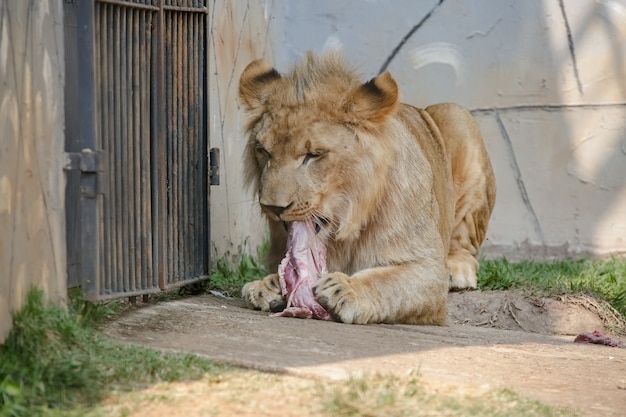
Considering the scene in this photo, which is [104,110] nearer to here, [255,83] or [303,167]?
[303,167]

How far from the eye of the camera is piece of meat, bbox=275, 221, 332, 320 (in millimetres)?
4809

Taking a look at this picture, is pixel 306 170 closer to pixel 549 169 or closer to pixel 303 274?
pixel 303 274

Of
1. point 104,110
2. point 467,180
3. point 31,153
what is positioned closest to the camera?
point 31,153

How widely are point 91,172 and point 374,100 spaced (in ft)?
4.88

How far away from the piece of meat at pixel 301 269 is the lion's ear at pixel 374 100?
1.80ft

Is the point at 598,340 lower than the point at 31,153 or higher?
lower

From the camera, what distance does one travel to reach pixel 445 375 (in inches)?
145

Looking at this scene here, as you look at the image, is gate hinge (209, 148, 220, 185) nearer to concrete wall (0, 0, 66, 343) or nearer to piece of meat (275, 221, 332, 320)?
piece of meat (275, 221, 332, 320)

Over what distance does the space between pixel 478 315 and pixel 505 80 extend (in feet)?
7.06

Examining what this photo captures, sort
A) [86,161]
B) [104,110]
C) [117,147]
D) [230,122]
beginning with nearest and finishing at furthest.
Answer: [86,161] < [104,110] < [117,147] < [230,122]

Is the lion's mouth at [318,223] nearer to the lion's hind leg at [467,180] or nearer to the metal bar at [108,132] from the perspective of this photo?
the metal bar at [108,132]

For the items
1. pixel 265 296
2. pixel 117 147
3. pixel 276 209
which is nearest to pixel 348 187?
pixel 276 209

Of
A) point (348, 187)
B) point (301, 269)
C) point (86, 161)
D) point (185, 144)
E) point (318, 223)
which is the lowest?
point (301, 269)

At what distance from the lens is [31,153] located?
361cm
